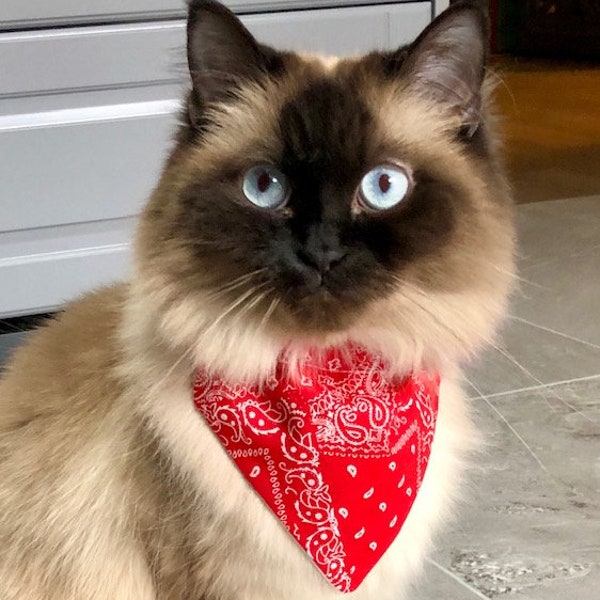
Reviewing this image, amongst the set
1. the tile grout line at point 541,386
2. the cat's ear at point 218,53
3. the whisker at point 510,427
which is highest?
the cat's ear at point 218,53

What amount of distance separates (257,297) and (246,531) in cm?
27

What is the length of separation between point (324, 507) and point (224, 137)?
1.45ft

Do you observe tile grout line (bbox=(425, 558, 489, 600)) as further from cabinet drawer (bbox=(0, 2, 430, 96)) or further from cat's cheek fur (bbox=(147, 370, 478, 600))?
cabinet drawer (bbox=(0, 2, 430, 96))

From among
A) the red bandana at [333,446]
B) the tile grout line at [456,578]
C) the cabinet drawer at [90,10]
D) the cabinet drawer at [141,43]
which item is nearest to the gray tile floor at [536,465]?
the tile grout line at [456,578]

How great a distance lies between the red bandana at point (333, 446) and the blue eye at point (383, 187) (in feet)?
0.58

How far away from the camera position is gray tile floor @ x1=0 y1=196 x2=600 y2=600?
4.50ft

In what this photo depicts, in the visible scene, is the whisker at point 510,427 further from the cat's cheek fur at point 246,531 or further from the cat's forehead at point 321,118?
the cat's forehead at point 321,118

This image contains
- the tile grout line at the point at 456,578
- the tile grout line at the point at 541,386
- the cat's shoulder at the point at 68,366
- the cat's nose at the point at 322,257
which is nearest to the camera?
the cat's nose at the point at 322,257

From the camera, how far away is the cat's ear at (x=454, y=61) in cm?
97

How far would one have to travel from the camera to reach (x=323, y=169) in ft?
3.06

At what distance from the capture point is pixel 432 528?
113cm

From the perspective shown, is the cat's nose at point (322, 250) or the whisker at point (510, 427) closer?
the cat's nose at point (322, 250)

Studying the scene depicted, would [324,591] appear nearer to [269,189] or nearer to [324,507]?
[324,507]

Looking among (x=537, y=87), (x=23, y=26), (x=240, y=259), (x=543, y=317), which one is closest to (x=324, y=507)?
(x=240, y=259)
